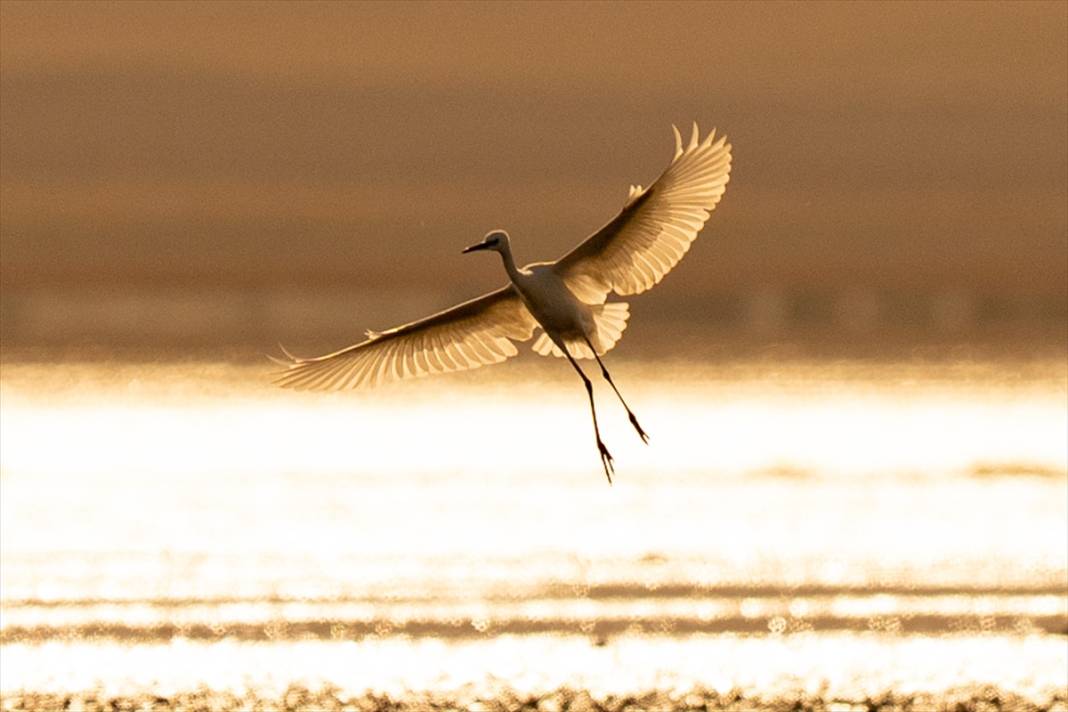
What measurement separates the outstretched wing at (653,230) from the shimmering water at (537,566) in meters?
6.81

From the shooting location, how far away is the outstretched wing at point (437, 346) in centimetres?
2525

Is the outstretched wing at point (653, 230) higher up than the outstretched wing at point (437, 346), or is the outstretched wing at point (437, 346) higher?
the outstretched wing at point (653, 230)

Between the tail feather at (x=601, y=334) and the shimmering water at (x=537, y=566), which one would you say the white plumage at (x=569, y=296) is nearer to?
the tail feather at (x=601, y=334)

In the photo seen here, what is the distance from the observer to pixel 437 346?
26.3 m

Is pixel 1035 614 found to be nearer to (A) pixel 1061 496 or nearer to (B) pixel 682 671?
(B) pixel 682 671

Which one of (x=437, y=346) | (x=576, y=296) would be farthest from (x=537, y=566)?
(x=576, y=296)

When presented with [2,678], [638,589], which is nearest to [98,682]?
[2,678]

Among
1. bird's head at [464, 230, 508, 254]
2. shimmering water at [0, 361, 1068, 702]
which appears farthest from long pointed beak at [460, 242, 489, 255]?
shimmering water at [0, 361, 1068, 702]

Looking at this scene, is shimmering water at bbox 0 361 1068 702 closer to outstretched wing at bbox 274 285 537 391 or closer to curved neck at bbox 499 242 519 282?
outstretched wing at bbox 274 285 537 391

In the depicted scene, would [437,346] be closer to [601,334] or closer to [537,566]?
[601,334]

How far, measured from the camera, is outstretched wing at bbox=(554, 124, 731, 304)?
23344 millimetres

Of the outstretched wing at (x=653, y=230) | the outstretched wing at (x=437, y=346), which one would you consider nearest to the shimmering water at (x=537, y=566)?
the outstretched wing at (x=437, y=346)

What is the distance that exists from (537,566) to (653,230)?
19671 millimetres

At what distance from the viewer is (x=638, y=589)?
39.2 m
